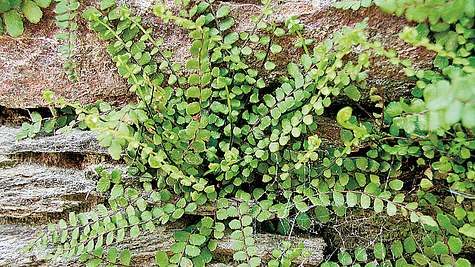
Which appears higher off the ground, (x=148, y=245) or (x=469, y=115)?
(x=469, y=115)

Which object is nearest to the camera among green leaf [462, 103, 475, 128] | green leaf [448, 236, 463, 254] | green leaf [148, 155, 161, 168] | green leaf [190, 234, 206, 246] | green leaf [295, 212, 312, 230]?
green leaf [462, 103, 475, 128]

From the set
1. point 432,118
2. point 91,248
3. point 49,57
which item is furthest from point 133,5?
point 432,118

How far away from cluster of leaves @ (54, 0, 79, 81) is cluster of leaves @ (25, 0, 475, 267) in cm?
7

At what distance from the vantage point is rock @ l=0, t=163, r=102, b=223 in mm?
2283

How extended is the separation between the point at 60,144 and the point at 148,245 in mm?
505

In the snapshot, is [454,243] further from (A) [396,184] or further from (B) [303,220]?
(B) [303,220]

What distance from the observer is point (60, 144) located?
7.50ft

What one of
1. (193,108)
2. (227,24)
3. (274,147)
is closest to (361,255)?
(274,147)

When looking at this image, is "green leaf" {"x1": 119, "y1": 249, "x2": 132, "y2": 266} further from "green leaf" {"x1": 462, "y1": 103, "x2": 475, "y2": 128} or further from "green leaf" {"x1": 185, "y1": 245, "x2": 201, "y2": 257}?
"green leaf" {"x1": 462, "y1": 103, "x2": 475, "y2": 128}

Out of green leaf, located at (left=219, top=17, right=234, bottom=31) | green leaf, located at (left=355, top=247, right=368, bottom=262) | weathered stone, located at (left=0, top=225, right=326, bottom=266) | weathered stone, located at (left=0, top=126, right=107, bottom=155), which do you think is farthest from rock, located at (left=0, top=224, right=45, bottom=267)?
green leaf, located at (left=355, top=247, right=368, bottom=262)

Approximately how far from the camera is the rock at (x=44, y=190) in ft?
7.49

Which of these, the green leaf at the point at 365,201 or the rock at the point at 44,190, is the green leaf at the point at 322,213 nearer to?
the green leaf at the point at 365,201

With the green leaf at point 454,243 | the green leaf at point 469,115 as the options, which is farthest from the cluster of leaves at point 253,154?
the green leaf at point 469,115

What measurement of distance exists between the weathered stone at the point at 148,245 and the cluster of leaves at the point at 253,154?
1.7 inches
